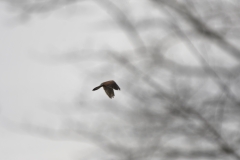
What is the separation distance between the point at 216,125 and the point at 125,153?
74 centimetres

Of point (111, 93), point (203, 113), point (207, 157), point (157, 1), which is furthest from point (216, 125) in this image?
point (111, 93)

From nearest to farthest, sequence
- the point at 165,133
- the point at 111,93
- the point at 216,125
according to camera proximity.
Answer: the point at 111,93 < the point at 216,125 < the point at 165,133

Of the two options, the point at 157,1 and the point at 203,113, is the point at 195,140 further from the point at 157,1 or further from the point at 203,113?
the point at 157,1

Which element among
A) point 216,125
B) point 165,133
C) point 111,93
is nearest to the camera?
point 111,93

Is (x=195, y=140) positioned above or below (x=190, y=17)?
below

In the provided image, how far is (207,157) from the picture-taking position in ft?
8.28

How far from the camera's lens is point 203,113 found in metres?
2.45

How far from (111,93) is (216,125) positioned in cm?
188

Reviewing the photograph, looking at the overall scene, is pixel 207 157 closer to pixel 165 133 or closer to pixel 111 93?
pixel 165 133

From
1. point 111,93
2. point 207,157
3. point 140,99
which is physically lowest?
point 111,93

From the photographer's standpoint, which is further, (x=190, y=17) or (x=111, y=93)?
(x=190, y=17)

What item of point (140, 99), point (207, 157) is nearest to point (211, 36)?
point (140, 99)

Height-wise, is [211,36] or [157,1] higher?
[157,1]

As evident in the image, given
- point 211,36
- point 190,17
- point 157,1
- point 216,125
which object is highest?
point 157,1
